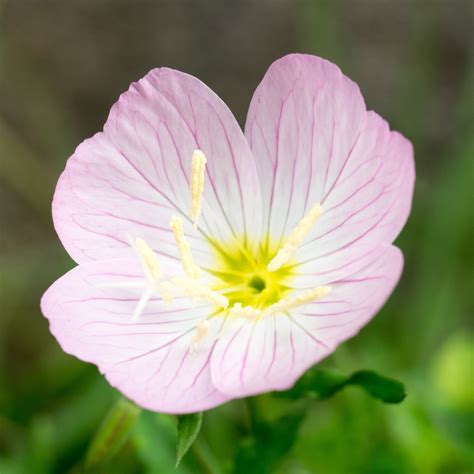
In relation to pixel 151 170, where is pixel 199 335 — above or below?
below

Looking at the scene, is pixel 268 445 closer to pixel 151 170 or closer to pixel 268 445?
pixel 268 445

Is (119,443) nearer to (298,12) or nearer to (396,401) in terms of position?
(396,401)

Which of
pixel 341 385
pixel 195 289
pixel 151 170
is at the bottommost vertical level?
pixel 341 385

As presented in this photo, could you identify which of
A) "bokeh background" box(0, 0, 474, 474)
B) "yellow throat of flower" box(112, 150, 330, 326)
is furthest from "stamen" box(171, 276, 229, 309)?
"bokeh background" box(0, 0, 474, 474)

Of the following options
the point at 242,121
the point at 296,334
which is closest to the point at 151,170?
the point at 296,334

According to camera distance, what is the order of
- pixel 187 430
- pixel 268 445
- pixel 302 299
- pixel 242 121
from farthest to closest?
1. pixel 242 121
2. pixel 268 445
3. pixel 302 299
4. pixel 187 430

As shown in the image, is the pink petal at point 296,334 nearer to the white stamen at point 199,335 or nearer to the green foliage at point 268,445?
the white stamen at point 199,335

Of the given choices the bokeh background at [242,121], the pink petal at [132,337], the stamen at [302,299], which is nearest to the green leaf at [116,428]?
the pink petal at [132,337]
